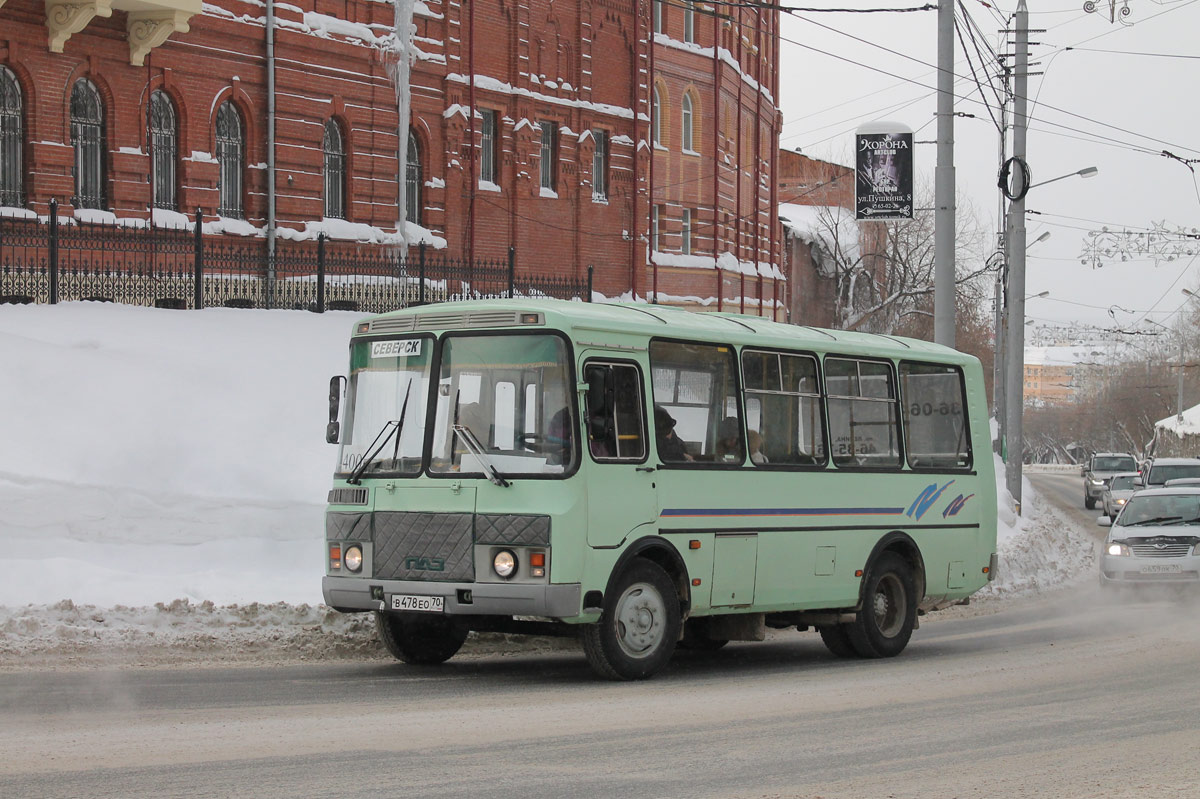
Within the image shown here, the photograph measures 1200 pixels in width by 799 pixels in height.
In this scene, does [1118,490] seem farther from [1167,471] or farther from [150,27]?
[150,27]

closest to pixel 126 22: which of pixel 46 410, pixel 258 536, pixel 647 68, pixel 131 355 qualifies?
pixel 131 355

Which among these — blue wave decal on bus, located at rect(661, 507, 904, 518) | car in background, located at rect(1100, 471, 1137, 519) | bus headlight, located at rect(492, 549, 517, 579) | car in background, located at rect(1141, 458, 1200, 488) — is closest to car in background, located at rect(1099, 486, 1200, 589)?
blue wave decal on bus, located at rect(661, 507, 904, 518)

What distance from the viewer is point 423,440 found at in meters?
12.0

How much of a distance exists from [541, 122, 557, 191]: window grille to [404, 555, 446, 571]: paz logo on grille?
30501 millimetres

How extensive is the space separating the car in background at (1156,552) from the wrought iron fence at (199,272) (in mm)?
12195

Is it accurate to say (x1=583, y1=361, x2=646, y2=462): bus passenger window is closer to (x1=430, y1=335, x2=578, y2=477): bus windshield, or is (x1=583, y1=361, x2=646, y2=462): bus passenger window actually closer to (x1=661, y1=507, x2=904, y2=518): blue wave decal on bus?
(x1=430, y1=335, x2=578, y2=477): bus windshield

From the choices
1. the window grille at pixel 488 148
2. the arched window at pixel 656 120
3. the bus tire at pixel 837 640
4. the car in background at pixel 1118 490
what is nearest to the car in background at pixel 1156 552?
the bus tire at pixel 837 640

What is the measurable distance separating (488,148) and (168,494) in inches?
929

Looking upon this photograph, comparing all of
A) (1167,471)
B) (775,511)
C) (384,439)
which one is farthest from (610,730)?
(1167,471)

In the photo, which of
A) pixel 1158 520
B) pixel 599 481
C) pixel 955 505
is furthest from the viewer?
pixel 1158 520

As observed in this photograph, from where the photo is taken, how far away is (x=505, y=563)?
37.8 ft

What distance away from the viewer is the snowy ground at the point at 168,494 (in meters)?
13.7

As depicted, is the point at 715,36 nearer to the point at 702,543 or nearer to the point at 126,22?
the point at 126,22

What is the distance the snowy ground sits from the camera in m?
13.7
